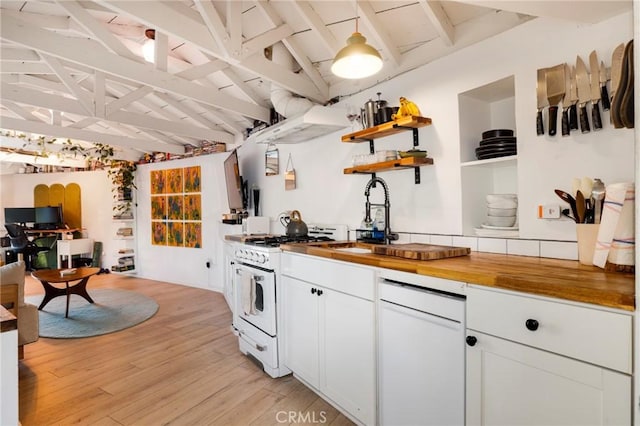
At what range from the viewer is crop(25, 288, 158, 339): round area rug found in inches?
142

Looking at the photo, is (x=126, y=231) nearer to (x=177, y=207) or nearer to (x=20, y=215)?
(x=177, y=207)

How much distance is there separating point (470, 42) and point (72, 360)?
155 inches

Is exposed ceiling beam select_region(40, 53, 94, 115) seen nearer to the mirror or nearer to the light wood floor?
the mirror

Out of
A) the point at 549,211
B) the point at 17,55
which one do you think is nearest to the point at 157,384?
the point at 549,211

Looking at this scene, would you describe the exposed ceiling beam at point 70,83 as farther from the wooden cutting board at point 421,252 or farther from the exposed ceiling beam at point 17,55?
the wooden cutting board at point 421,252

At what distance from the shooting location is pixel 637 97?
0.80m

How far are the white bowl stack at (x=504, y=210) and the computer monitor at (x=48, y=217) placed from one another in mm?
8598

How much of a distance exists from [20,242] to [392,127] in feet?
26.9

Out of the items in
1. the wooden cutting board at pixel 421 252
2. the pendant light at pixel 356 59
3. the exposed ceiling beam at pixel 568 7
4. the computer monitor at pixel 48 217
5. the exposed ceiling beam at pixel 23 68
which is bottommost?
the wooden cutting board at pixel 421 252

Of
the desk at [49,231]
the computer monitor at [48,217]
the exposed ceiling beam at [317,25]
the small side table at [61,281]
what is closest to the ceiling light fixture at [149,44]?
the exposed ceiling beam at [317,25]

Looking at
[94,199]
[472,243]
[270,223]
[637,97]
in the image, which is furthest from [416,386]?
[94,199]

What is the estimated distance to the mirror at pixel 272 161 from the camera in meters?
4.00

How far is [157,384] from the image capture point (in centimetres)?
244

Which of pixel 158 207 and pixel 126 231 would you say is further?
pixel 126 231
